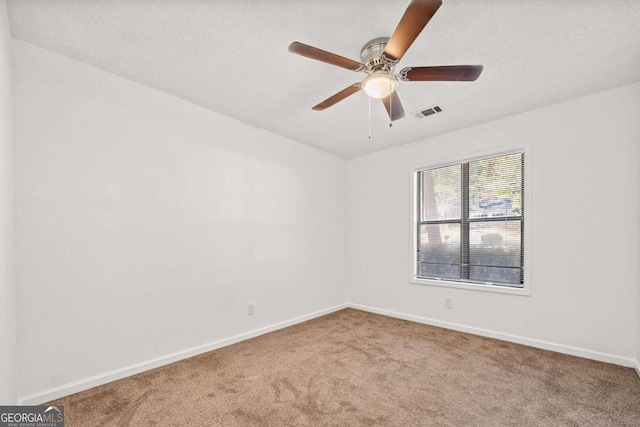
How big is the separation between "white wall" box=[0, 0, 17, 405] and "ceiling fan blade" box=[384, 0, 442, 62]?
208 cm

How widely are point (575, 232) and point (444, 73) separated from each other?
225 cm

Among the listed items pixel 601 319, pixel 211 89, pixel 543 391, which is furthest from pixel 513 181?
pixel 211 89

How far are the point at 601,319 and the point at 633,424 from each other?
1122mm

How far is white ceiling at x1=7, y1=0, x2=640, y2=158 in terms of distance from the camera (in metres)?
1.66

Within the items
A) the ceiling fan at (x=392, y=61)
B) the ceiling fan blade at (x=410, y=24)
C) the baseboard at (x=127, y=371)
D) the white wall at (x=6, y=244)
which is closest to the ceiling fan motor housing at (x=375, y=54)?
the ceiling fan at (x=392, y=61)

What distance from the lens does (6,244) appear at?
1.59 metres

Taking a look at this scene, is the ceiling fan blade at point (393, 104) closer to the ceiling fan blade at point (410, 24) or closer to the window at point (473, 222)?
the ceiling fan blade at point (410, 24)

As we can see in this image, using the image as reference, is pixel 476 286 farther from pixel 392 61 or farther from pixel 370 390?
pixel 392 61

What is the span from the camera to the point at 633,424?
1.76 meters

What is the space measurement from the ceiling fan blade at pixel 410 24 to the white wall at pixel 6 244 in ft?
6.84

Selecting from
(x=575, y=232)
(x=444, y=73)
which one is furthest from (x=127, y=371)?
(x=575, y=232)

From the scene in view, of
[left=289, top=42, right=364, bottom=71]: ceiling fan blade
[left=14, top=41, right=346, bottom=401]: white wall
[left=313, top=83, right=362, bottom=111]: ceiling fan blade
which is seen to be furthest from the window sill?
[left=289, top=42, right=364, bottom=71]: ceiling fan blade

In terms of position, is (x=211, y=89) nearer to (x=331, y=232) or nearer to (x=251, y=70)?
(x=251, y=70)

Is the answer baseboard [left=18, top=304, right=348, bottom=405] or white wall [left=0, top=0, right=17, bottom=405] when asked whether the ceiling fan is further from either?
baseboard [left=18, top=304, right=348, bottom=405]
